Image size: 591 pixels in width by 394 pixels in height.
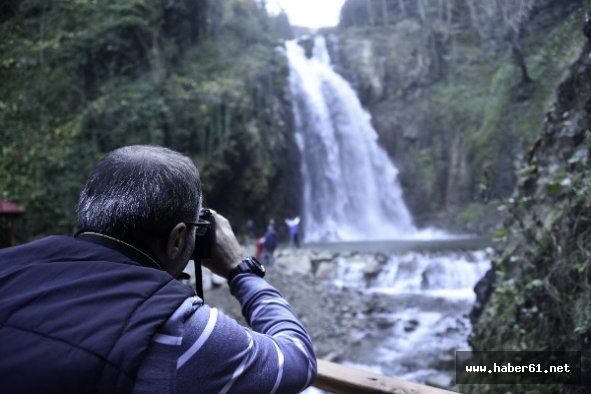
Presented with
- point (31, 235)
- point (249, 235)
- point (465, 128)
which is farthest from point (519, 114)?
point (31, 235)

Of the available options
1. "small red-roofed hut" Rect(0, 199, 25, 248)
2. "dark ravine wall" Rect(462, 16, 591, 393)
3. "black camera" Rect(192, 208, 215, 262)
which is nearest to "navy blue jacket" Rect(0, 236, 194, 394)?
"black camera" Rect(192, 208, 215, 262)

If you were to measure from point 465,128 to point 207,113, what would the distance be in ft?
43.0

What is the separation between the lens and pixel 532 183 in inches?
243

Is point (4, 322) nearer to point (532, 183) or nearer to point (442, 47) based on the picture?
point (532, 183)

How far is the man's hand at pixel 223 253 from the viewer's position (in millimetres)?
1388

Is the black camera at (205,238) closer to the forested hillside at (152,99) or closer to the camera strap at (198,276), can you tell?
the camera strap at (198,276)

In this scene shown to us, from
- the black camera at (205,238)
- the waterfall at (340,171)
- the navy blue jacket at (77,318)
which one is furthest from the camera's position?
the waterfall at (340,171)

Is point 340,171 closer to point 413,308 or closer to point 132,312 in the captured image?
point 413,308

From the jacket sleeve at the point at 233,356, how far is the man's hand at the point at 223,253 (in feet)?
0.83

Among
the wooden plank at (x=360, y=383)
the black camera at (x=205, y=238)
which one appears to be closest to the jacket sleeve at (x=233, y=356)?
the black camera at (x=205, y=238)

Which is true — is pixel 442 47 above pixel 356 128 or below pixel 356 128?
above

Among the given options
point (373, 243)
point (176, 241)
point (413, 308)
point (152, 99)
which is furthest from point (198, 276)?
point (373, 243)

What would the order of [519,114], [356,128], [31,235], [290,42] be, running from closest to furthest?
1. [31,235]
2. [519,114]
3. [356,128]
4. [290,42]

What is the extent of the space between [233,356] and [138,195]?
0.43m
